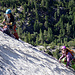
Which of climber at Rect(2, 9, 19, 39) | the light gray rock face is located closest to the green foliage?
climber at Rect(2, 9, 19, 39)

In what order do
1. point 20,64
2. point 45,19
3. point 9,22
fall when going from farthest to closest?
point 45,19 < point 9,22 < point 20,64

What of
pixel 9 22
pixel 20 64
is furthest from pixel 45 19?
pixel 20 64

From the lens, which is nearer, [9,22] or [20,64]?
[20,64]

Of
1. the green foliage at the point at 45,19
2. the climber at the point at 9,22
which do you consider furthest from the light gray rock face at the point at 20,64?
the green foliage at the point at 45,19

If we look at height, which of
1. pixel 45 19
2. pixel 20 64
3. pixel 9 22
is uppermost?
pixel 9 22

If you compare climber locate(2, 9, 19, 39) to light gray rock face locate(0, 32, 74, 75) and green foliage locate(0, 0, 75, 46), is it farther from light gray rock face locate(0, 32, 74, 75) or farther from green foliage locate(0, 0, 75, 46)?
green foliage locate(0, 0, 75, 46)

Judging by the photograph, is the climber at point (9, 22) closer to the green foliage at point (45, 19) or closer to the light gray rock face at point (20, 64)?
the light gray rock face at point (20, 64)

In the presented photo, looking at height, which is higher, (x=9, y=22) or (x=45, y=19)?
(x=9, y=22)

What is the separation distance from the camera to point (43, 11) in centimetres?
18488

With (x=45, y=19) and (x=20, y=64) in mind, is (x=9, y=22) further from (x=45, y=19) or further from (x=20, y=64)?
(x=45, y=19)

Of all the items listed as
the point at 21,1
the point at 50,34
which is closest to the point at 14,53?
the point at 50,34

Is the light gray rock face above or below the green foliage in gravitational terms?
above

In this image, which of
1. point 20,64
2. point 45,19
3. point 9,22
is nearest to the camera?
point 20,64

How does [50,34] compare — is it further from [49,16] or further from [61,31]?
[49,16]
